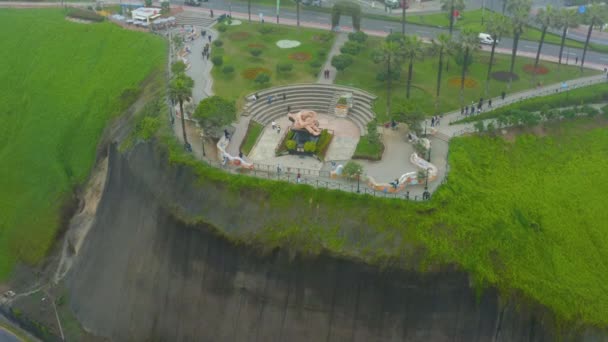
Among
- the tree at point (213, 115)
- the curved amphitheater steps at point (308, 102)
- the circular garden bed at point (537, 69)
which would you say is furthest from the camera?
the circular garden bed at point (537, 69)

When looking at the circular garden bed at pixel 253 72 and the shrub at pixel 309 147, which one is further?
the circular garden bed at pixel 253 72

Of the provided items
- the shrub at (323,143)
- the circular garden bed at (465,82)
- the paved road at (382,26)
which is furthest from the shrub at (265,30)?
the shrub at (323,143)

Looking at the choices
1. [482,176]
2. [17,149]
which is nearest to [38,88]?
[17,149]

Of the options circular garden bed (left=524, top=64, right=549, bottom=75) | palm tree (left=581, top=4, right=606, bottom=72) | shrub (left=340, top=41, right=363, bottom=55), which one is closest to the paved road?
circular garden bed (left=524, top=64, right=549, bottom=75)

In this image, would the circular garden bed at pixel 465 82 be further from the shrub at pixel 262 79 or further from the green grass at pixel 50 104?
the green grass at pixel 50 104

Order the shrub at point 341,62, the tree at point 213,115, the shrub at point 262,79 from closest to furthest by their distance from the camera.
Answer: the tree at point 213,115, the shrub at point 262,79, the shrub at point 341,62

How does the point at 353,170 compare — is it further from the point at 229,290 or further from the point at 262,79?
the point at 262,79
